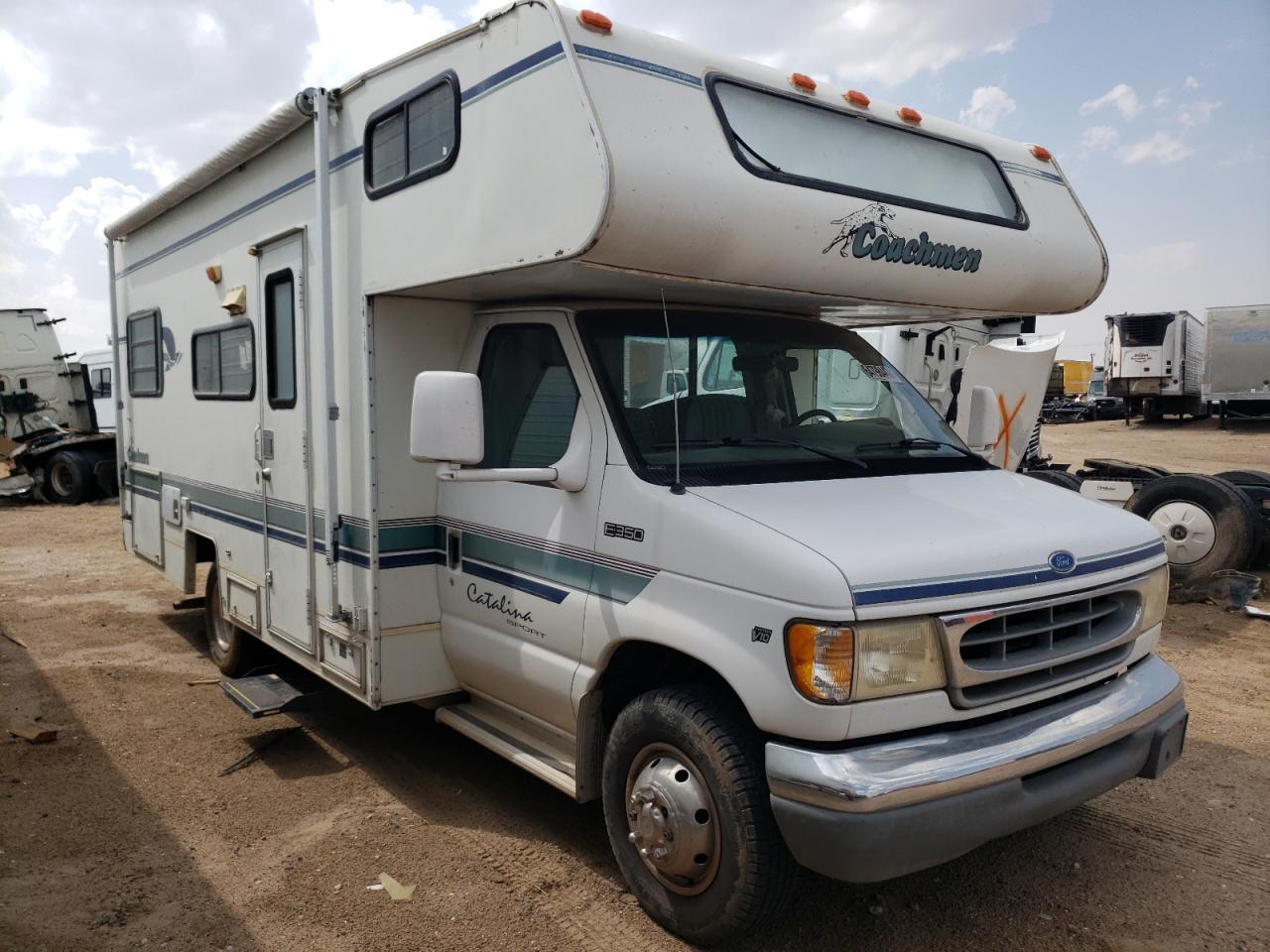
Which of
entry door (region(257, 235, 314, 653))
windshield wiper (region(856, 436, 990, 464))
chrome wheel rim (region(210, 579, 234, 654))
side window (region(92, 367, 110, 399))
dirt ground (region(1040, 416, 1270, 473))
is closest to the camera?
windshield wiper (region(856, 436, 990, 464))

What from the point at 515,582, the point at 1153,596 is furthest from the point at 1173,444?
the point at 515,582

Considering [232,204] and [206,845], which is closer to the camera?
[206,845]

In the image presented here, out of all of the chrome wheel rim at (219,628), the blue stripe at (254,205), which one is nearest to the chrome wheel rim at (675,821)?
the blue stripe at (254,205)

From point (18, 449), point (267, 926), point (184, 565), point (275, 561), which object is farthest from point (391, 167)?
point (18, 449)

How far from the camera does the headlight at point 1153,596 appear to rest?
3566mm

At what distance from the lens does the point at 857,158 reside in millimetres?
3842

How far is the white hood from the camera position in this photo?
9.50 ft

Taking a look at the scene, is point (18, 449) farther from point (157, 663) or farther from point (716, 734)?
point (716, 734)

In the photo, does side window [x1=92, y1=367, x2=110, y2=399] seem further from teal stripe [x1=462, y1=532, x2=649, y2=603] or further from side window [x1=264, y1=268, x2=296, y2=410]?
teal stripe [x1=462, y1=532, x2=649, y2=603]

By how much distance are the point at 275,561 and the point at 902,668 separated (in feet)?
11.6

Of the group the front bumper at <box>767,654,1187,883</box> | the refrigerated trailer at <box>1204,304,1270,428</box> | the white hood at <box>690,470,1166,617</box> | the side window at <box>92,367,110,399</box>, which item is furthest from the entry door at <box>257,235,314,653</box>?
the refrigerated trailer at <box>1204,304,1270,428</box>

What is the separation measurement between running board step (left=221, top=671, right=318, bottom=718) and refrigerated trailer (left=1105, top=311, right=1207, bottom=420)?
2729cm

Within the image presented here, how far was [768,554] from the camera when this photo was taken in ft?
9.64

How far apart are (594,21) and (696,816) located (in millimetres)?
2563
